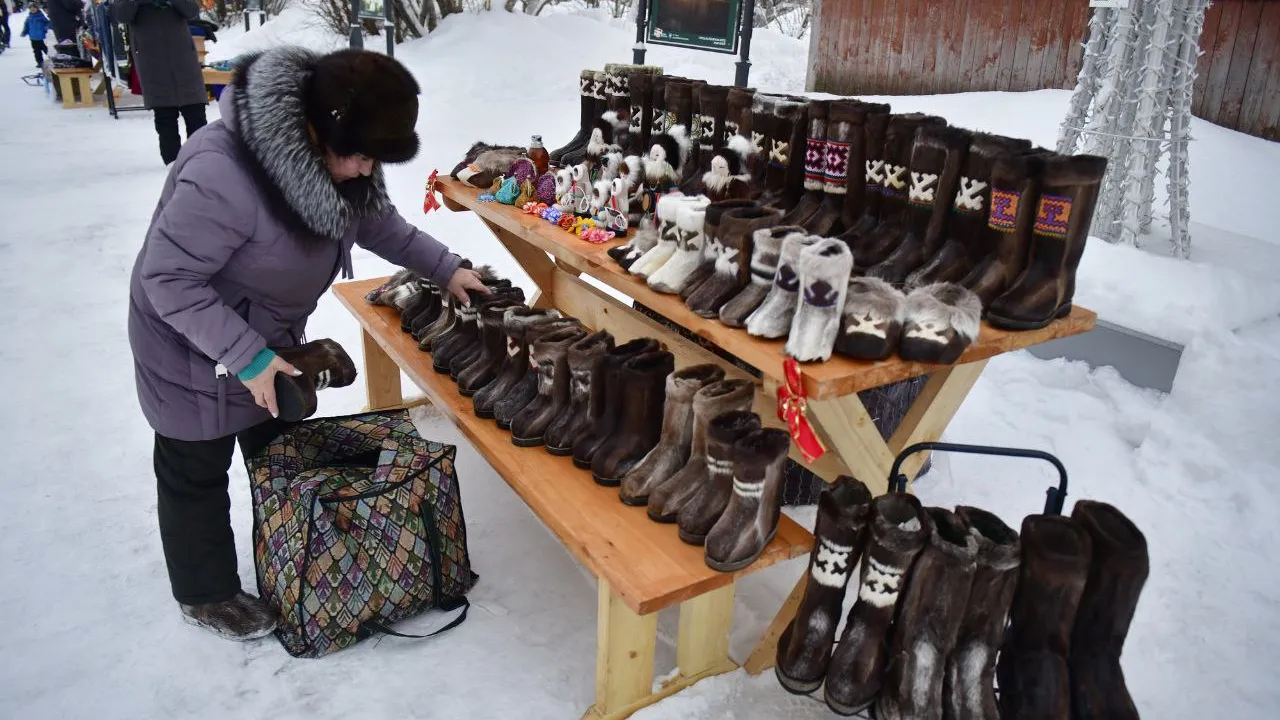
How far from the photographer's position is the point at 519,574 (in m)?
2.88

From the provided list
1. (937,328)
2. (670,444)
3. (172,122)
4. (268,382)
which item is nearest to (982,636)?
(937,328)

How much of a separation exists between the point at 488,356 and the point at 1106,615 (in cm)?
194

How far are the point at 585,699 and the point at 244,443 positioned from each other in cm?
133

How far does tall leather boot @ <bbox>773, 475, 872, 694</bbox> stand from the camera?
77.5 inches

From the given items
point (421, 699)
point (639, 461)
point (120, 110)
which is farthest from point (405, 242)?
point (120, 110)

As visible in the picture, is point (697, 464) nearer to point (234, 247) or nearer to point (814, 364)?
point (814, 364)

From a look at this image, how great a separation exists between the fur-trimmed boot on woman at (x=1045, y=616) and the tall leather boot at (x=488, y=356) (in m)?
1.71

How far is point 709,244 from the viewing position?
2287 mm

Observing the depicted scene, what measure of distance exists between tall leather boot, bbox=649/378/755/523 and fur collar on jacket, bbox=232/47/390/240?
109 cm

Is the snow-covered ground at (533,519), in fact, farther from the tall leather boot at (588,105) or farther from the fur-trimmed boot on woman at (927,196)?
the tall leather boot at (588,105)

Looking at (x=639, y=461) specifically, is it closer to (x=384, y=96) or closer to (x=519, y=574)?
(x=519, y=574)

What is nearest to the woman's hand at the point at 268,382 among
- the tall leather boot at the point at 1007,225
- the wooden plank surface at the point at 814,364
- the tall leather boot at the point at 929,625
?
the wooden plank surface at the point at 814,364

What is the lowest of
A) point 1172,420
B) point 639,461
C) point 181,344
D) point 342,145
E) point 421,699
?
point 421,699

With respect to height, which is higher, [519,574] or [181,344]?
[181,344]
